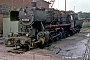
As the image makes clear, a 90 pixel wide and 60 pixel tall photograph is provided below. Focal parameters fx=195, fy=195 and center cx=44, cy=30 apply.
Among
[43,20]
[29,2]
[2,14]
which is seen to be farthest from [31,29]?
[29,2]

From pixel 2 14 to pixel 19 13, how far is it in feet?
29.8

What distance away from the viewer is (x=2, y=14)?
942 inches

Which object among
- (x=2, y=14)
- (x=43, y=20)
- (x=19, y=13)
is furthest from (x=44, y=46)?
(x=2, y=14)

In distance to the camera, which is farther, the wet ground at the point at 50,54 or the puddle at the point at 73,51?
the puddle at the point at 73,51

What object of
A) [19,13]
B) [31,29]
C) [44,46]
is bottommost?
[44,46]

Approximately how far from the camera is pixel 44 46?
15.7 meters

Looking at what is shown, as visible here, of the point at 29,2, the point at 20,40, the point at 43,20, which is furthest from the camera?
the point at 29,2

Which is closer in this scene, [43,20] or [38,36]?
[38,36]

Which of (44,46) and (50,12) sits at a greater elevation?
(50,12)

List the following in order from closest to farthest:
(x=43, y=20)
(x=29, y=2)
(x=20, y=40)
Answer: (x=20, y=40)
(x=43, y=20)
(x=29, y=2)

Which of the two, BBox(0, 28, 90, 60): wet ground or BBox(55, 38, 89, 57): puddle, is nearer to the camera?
BBox(0, 28, 90, 60): wet ground

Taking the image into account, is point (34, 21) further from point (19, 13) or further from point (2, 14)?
point (2, 14)

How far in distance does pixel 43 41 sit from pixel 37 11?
7.81 feet

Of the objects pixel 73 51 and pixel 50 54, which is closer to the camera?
pixel 50 54
